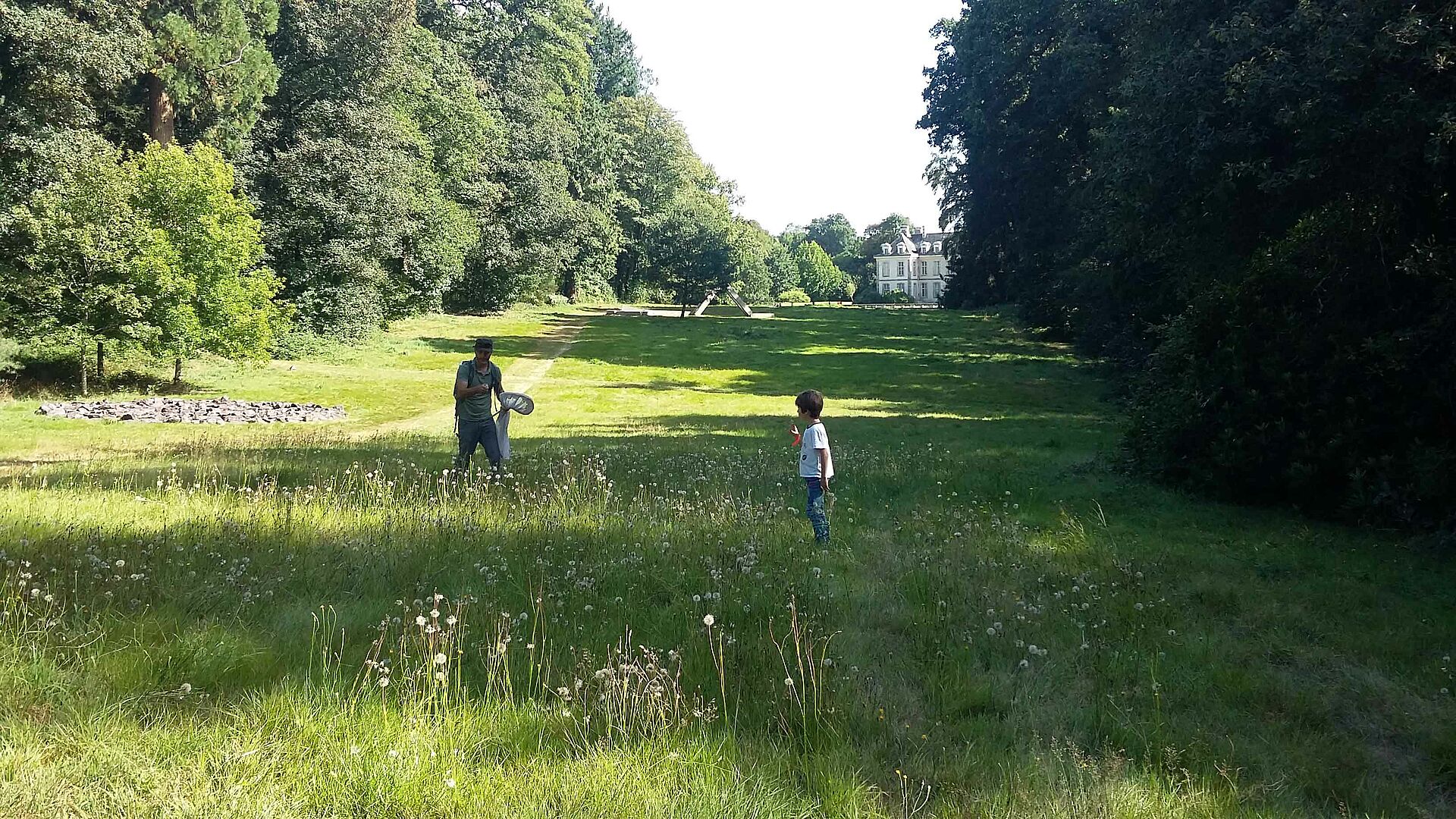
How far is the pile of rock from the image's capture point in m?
19.3

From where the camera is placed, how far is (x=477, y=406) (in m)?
10.9

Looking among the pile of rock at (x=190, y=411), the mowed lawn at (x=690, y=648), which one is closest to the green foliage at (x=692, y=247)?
the pile of rock at (x=190, y=411)

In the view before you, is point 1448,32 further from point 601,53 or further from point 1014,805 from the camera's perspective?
point 601,53

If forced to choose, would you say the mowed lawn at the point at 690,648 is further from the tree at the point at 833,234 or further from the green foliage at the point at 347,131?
the tree at the point at 833,234

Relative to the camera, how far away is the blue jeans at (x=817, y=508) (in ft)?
26.9

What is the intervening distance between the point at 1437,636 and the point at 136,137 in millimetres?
36919

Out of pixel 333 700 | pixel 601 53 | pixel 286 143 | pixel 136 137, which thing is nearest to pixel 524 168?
pixel 286 143

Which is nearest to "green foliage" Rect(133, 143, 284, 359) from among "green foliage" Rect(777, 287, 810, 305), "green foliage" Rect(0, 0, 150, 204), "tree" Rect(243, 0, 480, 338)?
"green foliage" Rect(0, 0, 150, 204)

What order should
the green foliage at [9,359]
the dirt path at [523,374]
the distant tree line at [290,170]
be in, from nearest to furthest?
the dirt path at [523,374] < the distant tree line at [290,170] < the green foliage at [9,359]

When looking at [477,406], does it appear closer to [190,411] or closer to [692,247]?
[190,411]

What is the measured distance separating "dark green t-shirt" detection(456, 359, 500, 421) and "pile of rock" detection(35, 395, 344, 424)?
11473 mm

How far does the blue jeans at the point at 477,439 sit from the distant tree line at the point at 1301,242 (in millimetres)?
9127

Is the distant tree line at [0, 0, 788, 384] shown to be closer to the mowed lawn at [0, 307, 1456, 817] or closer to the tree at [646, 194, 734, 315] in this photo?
the tree at [646, 194, 734, 315]

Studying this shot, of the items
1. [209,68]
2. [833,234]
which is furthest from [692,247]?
[833,234]
